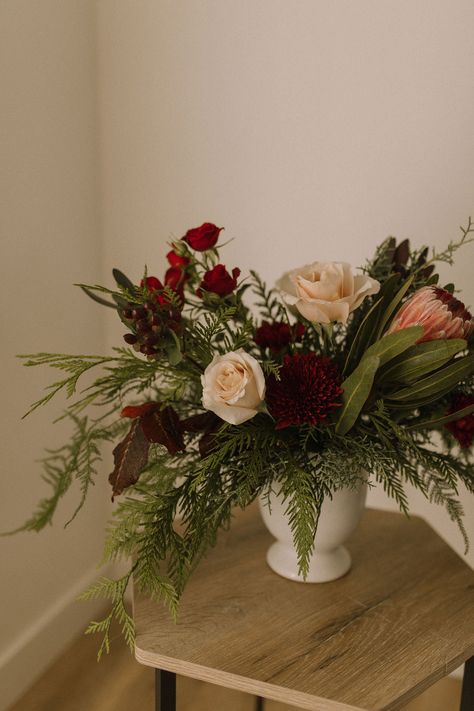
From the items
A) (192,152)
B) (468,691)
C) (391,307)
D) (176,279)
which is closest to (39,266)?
(192,152)

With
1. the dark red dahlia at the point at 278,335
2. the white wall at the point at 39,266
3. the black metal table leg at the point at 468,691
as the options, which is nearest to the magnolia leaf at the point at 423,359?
the dark red dahlia at the point at 278,335

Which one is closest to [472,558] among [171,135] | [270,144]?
[270,144]

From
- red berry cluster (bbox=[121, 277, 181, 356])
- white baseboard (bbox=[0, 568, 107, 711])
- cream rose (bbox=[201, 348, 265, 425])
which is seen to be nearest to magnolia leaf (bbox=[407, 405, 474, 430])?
cream rose (bbox=[201, 348, 265, 425])

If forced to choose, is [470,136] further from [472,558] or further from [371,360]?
[472,558]

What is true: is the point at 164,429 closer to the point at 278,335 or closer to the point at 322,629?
the point at 278,335

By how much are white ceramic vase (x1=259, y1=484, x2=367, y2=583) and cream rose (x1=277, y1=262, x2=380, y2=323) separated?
0.78 ft

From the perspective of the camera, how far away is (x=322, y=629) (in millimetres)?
818

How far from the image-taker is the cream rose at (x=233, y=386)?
0.70 metres

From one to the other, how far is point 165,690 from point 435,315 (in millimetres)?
574

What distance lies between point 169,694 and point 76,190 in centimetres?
98

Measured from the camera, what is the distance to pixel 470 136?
119 centimetres

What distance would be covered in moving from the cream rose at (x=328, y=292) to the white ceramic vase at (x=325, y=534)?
0.24 metres

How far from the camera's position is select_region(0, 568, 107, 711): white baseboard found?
1.33m

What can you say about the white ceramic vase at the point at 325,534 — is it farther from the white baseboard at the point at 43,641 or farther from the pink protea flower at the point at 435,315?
the white baseboard at the point at 43,641
